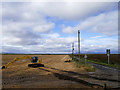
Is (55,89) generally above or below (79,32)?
below

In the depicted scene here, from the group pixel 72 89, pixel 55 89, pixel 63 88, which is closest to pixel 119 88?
pixel 72 89

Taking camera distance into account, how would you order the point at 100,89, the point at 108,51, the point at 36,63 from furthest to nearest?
the point at 108,51, the point at 36,63, the point at 100,89

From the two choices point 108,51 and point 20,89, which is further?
point 108,51

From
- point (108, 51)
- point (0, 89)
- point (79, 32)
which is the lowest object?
point (0, 89)

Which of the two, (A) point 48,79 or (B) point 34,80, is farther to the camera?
(A) point 48,79

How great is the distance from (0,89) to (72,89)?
497cm

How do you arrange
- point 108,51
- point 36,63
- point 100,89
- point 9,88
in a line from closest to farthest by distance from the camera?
point 100,89 → point 9,88 → point 36,63 → point 108,51

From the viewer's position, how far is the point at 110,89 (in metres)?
8.12

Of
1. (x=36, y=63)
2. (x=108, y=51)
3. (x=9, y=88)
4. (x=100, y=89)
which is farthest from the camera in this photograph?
(x=108, y=51)

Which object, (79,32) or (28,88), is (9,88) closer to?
A: (28,88)

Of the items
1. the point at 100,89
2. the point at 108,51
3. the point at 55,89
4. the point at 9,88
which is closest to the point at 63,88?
the point at 55,89

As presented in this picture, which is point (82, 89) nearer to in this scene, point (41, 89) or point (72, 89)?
point (72, 89)

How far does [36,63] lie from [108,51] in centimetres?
1694

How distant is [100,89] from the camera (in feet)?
26.6
